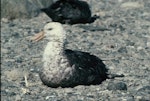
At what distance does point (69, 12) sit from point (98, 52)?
7.39ft

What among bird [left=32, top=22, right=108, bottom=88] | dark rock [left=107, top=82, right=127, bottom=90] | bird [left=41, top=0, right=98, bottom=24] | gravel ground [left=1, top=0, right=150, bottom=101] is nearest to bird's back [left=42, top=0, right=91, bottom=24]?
bird [left=41, top=0, right=98, bottom=24]

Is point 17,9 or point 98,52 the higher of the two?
point 98,52

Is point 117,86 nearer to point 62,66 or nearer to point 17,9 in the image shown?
point 62,66

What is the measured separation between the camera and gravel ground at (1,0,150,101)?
845 cm

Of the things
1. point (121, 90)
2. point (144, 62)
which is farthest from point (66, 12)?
point (121, 90)

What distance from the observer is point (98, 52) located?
1059 centimetres

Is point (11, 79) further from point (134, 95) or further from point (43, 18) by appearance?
point (43, 18)

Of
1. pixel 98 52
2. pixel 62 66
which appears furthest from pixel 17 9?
pixel 62 66

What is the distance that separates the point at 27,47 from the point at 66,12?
1997 mm

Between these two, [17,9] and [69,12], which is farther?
[17,9]

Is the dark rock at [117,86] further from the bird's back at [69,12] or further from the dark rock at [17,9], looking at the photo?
the dark rock at [17,9]

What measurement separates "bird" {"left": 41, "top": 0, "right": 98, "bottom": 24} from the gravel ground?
0.17m

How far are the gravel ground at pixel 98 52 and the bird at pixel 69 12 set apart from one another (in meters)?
0.17

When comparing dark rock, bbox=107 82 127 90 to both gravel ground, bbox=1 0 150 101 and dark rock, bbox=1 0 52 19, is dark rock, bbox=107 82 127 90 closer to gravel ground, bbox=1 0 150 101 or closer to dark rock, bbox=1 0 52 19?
gravel ground, bbox=1 0 150 101
